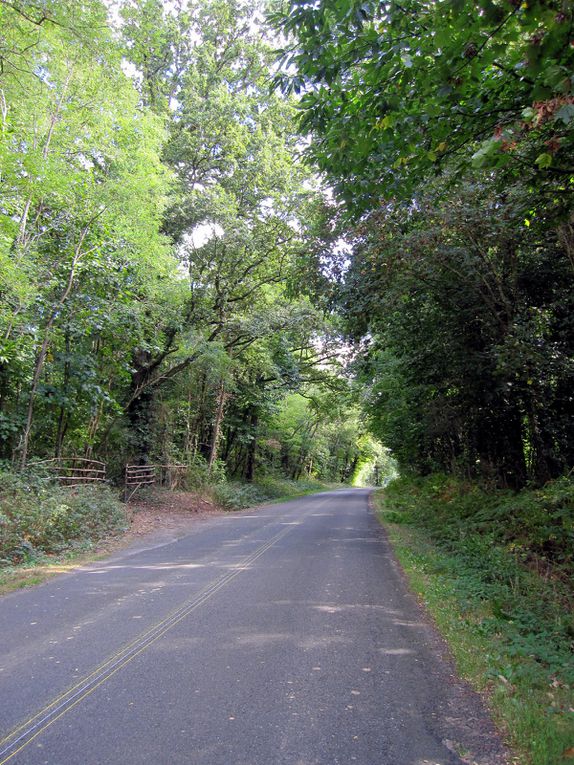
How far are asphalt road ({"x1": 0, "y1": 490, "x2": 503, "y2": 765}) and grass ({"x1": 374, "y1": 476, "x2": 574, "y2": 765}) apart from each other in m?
0.25

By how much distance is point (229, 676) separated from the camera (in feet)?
13.8

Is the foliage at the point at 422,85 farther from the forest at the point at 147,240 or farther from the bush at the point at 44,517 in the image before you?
the bush at the point at 44,517

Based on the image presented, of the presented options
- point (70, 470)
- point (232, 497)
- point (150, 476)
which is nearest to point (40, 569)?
point (70, 470)

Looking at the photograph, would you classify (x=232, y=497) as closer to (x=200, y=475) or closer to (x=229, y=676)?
(x=200, y=475)

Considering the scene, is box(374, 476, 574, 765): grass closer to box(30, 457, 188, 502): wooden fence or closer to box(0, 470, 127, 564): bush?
box(0, 470, 127, 564): bush

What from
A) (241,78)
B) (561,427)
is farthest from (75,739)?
(241,78)

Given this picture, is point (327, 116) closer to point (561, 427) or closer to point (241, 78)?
point (561, 427)

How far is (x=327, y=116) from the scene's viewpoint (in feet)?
16.4

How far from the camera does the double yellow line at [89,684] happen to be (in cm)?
324

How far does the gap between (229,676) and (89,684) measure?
3.70 feet

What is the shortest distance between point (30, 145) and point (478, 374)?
414 inches

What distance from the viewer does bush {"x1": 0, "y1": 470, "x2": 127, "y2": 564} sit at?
360 inches

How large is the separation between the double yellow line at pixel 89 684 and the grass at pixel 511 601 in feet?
9.77

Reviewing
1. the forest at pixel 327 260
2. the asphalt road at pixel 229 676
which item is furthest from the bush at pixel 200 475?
the asphalt road at pixel 229 676
